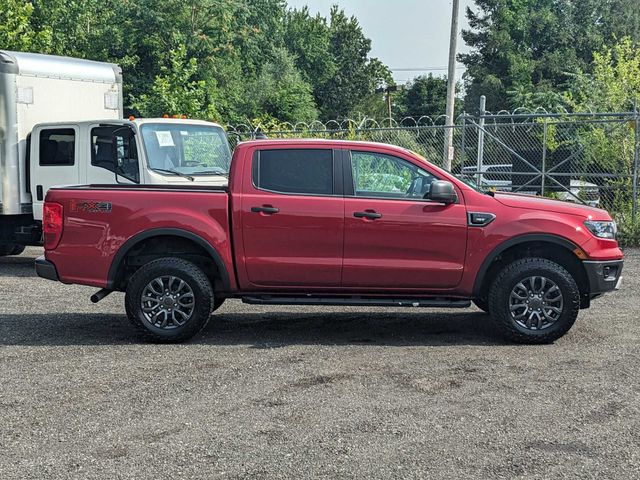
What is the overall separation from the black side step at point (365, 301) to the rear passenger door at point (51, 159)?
5.82m

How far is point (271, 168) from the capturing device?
8430mm

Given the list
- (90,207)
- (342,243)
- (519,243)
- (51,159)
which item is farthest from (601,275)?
(51,159)

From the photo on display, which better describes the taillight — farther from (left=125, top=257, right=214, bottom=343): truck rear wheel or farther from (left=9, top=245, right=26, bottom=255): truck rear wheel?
(left=9, top=245, right=26, bottom=255): truck rear wheel

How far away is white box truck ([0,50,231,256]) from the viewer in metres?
12.5

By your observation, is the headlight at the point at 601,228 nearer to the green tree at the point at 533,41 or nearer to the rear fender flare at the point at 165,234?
the rear fender flare at the point at 165,234

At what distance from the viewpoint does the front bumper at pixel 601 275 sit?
8.24 m

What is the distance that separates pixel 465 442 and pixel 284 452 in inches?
43.4

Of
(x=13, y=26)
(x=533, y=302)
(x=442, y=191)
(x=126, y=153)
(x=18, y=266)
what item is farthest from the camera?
(x=13, y=26)

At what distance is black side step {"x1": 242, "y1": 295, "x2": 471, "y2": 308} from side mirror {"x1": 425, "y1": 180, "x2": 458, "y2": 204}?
935 mm

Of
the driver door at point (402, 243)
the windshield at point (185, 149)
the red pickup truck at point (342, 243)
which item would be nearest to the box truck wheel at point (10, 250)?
the windshield at point (185, 149)

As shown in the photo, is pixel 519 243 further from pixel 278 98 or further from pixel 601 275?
pixel 278 98

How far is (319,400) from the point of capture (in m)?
6.39

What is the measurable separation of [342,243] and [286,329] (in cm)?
133

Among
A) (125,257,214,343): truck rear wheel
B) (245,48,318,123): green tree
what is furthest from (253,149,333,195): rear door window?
(245,48,318,123): green tree
